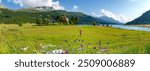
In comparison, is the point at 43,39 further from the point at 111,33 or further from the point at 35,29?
the point at 111,33

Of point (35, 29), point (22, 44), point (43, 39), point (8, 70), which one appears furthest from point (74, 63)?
point (35, 29)

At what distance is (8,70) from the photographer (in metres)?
6.91

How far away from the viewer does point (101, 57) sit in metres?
6.81

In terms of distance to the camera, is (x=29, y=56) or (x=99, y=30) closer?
(x=29, y=56)

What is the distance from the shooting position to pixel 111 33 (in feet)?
34.4

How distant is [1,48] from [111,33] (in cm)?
421

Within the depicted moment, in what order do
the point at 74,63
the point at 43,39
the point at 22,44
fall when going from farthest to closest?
1. the point at 43,39
2. the point at 22,44
3. the point at 74,63

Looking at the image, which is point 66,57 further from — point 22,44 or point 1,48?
point 22,44

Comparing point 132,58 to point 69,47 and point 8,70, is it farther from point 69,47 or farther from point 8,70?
point 8,70

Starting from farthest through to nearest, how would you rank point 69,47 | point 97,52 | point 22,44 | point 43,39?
1. point 43,39
2. point 22,44
3. point 69,47
4. point 97,52

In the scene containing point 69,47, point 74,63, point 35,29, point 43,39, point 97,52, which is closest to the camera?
point 74,63

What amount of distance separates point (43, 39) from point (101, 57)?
3454 mm

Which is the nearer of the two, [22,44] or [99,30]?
[22,44]

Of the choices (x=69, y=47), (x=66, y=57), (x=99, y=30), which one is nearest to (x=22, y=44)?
(x=69, y=47)
